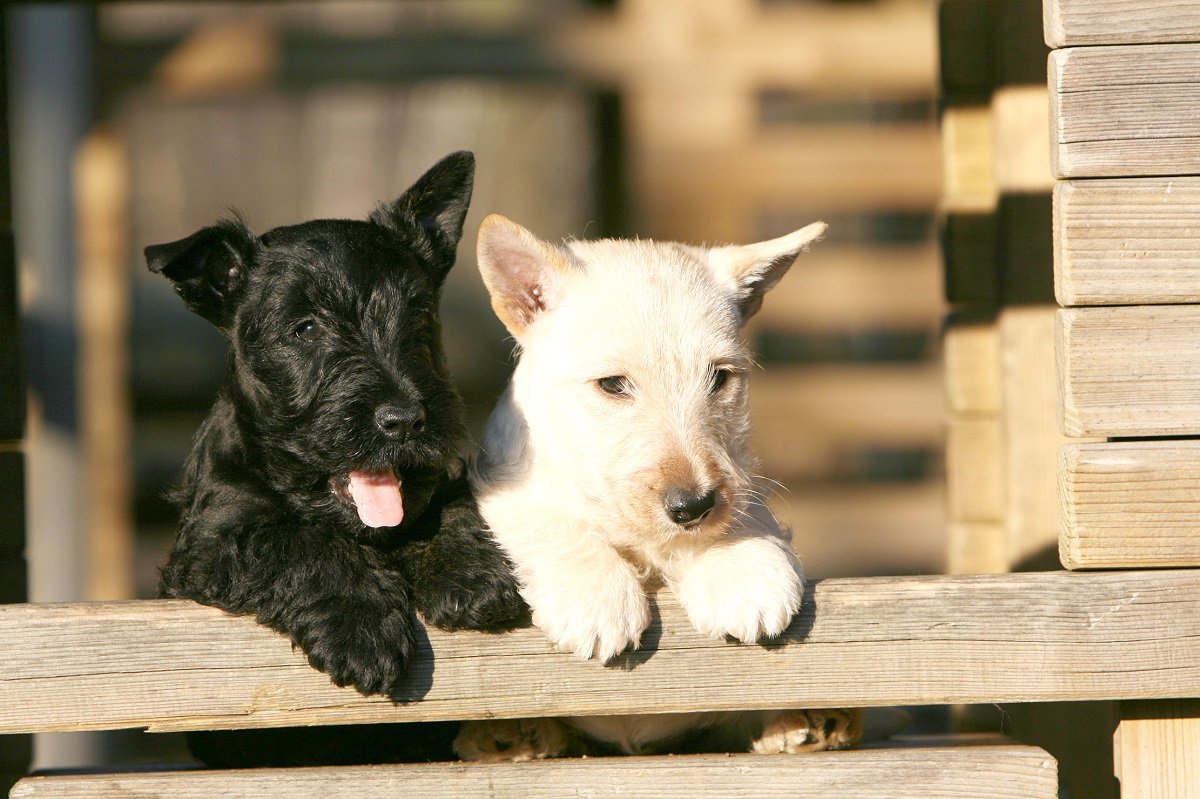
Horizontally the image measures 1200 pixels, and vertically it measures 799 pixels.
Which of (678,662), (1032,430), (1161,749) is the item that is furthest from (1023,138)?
(678,662)

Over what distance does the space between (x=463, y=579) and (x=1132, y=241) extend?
5.51 ft

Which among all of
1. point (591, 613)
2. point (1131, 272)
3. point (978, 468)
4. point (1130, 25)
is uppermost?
point (1130, 25)

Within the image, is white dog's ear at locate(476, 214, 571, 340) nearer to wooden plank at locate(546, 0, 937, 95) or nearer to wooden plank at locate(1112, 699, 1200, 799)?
wooden plank at locate(1112, 699, 1200, 799)

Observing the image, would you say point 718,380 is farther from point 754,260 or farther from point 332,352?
point 332,352

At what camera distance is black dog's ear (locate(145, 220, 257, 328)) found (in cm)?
275

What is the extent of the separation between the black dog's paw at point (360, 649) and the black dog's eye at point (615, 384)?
0.75m

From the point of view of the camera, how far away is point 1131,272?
2539mm

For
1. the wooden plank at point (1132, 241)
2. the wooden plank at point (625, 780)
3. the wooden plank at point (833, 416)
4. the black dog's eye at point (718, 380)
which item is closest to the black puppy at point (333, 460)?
the wooden plank at point (625, 780)

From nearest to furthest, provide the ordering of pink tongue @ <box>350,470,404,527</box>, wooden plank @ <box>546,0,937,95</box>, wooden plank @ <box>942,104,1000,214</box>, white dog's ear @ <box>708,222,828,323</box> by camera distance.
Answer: pink tongue @ <box>350,470,404,527</box> → white dog's ear @ <box>708,222,828,323</box> → wooden plank @ <box>942,104,1000,214</box> → wooden plank @ <box>546,0,937,95</box>

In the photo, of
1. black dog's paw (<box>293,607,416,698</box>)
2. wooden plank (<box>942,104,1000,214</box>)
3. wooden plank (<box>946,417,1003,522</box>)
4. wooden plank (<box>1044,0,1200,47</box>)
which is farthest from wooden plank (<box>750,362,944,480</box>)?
black dog's paw (<box>293,607,416,698</box>)

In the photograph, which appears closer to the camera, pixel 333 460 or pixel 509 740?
pixel 333 460

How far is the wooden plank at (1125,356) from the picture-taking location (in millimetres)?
2543

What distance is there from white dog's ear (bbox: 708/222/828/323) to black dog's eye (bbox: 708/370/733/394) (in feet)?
0.93

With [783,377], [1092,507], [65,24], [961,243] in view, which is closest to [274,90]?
[65,24]
